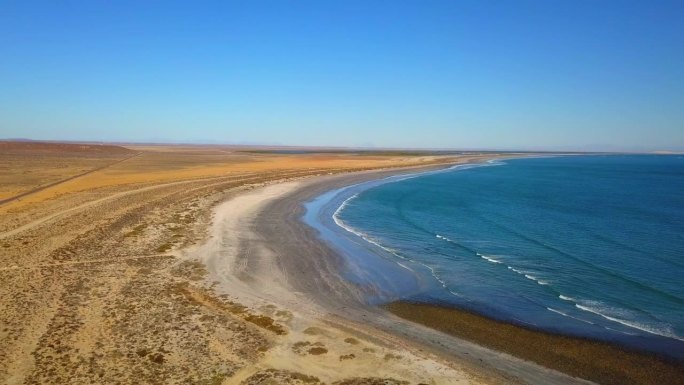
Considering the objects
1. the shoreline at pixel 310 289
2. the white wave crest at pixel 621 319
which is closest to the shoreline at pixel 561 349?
the shoreline at pixel 310 289

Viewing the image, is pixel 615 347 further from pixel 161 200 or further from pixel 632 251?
pixel 161 200

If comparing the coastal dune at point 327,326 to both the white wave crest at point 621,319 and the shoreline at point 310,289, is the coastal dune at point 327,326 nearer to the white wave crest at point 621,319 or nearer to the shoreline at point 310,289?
the shoreline at point 310,289

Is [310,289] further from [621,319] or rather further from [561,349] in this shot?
[621,319]

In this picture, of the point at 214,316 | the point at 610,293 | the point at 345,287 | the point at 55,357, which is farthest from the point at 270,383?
the point at 610,293

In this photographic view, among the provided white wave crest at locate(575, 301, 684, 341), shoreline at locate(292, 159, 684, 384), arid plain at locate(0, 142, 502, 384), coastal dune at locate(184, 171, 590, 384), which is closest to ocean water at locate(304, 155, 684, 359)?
white wave crest at locate(575, 301, 684, 341)

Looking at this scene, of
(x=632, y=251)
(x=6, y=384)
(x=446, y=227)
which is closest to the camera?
(x=6, y=384)

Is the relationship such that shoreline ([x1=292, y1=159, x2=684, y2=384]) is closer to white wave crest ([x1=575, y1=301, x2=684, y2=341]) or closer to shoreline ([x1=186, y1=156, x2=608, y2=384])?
shoreline ([x1=186, y1=156, x2=608, y2=384])

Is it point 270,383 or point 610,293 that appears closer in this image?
point 270,383
